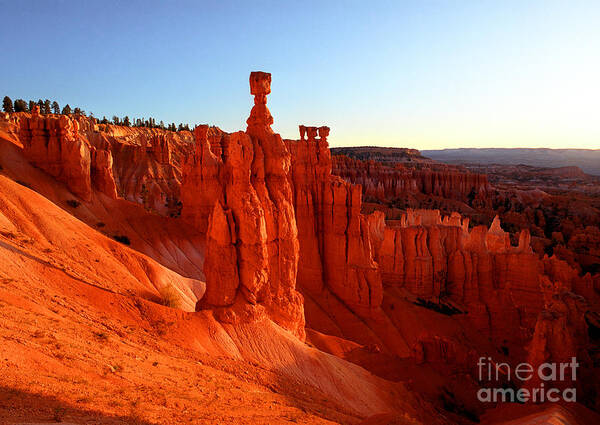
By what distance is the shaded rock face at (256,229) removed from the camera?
1511 centimetres

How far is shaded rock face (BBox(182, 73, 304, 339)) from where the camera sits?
15.1m

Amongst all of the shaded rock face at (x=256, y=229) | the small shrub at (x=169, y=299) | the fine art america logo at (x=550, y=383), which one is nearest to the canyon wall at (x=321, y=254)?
the shaded rock face at (x=256, y=229)

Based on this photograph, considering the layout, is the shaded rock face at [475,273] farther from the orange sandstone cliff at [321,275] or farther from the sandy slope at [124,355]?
the sandy slope at [124,355]

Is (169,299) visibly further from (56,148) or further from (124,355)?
(56,148)

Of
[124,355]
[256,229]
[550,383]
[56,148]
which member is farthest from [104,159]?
[550,383]

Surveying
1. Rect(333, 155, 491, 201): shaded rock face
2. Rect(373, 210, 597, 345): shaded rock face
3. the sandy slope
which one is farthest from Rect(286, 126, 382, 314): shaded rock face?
Rect(333, 155, 491, 201): shaded rock face

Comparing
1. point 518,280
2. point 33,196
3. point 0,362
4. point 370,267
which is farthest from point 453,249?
point 0,362

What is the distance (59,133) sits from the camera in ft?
94.0

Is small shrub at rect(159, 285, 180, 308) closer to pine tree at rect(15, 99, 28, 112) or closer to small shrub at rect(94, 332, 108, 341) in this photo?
small shrub at rect(94, 332, 108, 341)

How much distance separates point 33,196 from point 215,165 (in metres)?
16.6

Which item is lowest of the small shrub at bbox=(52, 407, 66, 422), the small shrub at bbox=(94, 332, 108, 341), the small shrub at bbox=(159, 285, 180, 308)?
the small shrub at bbox=(159, 285, 180, 308)

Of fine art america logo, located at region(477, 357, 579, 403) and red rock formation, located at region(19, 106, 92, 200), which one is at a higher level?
red rock formation, located at region(19, 106, 92, 200)

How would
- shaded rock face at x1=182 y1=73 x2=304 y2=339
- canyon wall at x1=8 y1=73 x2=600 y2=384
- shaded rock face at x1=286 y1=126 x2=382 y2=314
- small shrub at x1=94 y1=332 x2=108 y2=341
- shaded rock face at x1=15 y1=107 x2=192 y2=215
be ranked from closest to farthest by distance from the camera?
small shrub at x1=94 y1=332 x2=108 y2=341 < shaded rock face at x1=182 y1=73 x2=304 y2=339 < canyon wall at x1=8 y1=73 x2=600 y2=384 < shaded rock face at x1=286 y1=126 x2=382 y2=314 < shaded rock face at x1=15 y1=107 x2=192 y2=215

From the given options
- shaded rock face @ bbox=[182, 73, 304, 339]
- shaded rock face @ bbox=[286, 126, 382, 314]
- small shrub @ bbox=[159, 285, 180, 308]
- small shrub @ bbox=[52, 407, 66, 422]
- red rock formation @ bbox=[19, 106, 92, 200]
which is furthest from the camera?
red rock formation @ bbox=[19, 106, 92, 200]
